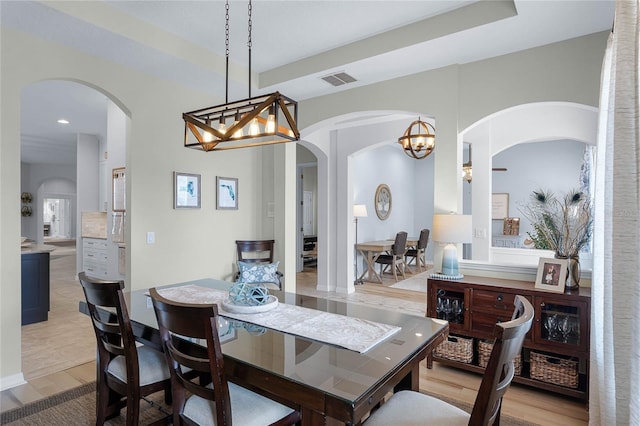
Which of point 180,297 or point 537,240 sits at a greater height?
point 537,240

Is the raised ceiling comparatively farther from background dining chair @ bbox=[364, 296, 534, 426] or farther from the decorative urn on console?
background dining chair @ bbox=[364, 296, 534, 426]

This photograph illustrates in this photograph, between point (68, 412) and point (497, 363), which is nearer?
point (497, 363)

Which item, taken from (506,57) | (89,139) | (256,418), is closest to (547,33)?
(506,57)

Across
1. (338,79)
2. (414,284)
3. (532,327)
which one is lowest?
(414,284)

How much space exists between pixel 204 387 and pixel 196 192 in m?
2.80

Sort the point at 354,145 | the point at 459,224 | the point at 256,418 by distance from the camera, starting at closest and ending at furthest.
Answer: the point at 256,418, the point at 459,224, the point at 354,145

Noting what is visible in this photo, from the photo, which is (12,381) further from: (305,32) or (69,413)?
(305,32)

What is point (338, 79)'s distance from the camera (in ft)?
12.3

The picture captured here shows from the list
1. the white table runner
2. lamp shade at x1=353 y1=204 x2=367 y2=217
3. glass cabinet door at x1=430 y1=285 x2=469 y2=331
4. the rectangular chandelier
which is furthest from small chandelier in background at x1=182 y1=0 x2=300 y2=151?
lamp shade at x1=353 y1=204 x2=367 y2=217

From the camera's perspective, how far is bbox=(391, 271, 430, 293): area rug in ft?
20.9

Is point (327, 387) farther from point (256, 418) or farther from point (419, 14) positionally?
point (419, 14)

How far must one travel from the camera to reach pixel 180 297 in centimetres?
237

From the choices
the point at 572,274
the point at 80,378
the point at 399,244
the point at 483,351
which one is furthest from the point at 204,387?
the point at 399,244

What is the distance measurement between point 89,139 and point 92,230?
A: 202 centimetres
